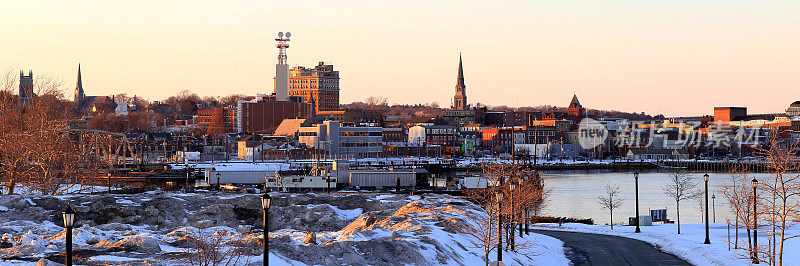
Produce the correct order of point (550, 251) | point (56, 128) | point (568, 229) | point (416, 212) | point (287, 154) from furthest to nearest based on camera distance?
point (287, 154) < point (56, 128) < point (568, 229) < point (416, 212) < point (550, 251)

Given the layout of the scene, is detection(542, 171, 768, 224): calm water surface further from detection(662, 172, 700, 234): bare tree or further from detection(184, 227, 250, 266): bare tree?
detection(184, 227, 250, 266): bare tree

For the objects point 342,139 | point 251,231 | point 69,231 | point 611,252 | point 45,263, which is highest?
point 342,139

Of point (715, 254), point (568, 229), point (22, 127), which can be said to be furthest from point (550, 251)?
point (22, 127)

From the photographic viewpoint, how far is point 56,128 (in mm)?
67062

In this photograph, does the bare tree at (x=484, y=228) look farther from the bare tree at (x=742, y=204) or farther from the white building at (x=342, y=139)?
the white building at (x=342, y=139)

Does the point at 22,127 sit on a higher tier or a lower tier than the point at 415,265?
higher

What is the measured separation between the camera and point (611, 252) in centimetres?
4403

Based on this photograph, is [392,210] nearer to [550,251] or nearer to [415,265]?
[550,251]

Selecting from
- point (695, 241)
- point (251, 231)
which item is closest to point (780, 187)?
point (695, 241)

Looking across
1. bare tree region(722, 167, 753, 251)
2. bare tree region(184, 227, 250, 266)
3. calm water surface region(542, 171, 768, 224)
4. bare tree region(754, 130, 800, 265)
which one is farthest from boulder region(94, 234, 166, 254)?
calm water surface region(542, 171, 768, 224)

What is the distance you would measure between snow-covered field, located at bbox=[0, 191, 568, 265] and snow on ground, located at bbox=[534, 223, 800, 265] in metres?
5.31

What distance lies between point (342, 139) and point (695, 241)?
130 metres

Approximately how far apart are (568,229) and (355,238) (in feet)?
82.3

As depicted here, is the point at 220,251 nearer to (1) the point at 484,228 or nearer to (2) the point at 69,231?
(2) the point at 69,231
